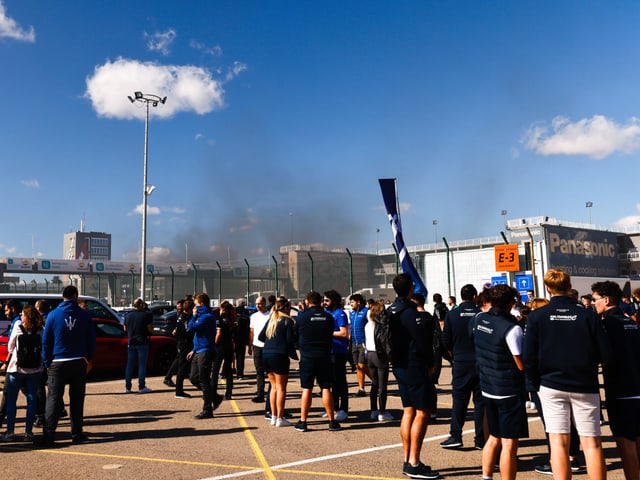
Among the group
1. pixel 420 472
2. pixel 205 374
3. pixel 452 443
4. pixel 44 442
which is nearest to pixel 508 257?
pixel 205 374

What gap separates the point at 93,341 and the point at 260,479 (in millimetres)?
3169

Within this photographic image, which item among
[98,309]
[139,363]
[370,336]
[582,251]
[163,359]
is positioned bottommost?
[163,359]

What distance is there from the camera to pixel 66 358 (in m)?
7.04

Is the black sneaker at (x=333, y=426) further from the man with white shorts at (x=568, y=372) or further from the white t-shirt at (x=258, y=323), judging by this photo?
the man with white shorts at (x=568, y=372)

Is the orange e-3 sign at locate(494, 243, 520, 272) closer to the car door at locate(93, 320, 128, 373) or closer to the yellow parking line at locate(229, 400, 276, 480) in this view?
the car door at locate(93, 320, 128, 373)

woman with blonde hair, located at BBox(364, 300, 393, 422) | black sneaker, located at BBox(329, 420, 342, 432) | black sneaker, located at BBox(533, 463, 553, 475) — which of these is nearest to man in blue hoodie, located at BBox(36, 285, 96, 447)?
black sneaker, located at BBox(329, 420, 342, 432)

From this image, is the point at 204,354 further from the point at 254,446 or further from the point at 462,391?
the point at 462,391

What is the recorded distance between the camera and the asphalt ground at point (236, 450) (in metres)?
5.76

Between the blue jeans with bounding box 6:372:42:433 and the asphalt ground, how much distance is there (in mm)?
300

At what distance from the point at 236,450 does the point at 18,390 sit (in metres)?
2.98

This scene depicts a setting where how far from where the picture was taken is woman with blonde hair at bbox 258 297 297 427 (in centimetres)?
807

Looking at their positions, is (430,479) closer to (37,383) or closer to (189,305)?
(37,383)

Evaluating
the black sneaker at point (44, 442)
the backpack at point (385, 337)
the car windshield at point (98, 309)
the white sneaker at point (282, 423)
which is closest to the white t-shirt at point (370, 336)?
the white sneaker at point (282, 423)

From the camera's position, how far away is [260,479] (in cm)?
547
